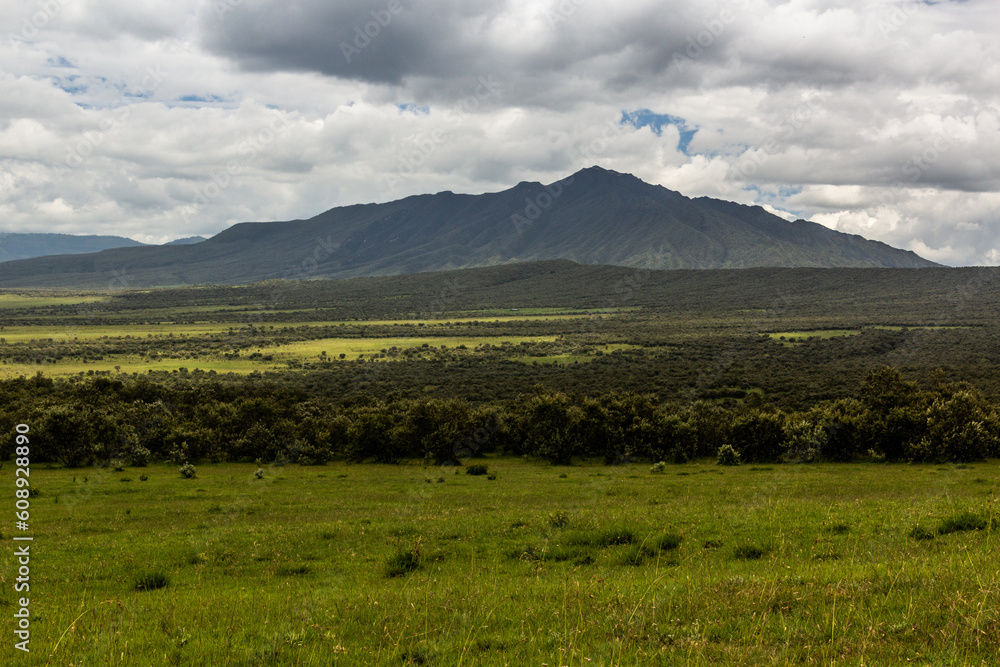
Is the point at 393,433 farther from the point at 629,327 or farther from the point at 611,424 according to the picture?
the point at 629,327

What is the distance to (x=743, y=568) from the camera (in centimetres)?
998

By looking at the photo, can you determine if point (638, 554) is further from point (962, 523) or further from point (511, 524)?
point (962, 523)

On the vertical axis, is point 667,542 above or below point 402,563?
above

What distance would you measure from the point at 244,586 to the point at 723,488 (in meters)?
22.7

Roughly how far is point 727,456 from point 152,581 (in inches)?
1520

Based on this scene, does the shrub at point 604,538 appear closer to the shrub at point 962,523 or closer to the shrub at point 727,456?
the shrub at point 962,523

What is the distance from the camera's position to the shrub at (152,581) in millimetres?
11650

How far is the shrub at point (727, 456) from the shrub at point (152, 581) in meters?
37.8

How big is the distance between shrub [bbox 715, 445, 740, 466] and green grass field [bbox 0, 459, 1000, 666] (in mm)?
25973

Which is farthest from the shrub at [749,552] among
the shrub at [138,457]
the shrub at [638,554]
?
the shrub at [138,457]

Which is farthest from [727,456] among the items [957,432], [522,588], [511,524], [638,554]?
[522,588]

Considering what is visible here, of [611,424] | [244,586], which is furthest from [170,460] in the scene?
[244,586]

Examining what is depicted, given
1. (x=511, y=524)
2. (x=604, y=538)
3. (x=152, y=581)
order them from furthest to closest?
(x=511, y=524), (x=604, y=538), (x=152, y=581)

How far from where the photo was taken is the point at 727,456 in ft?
141
